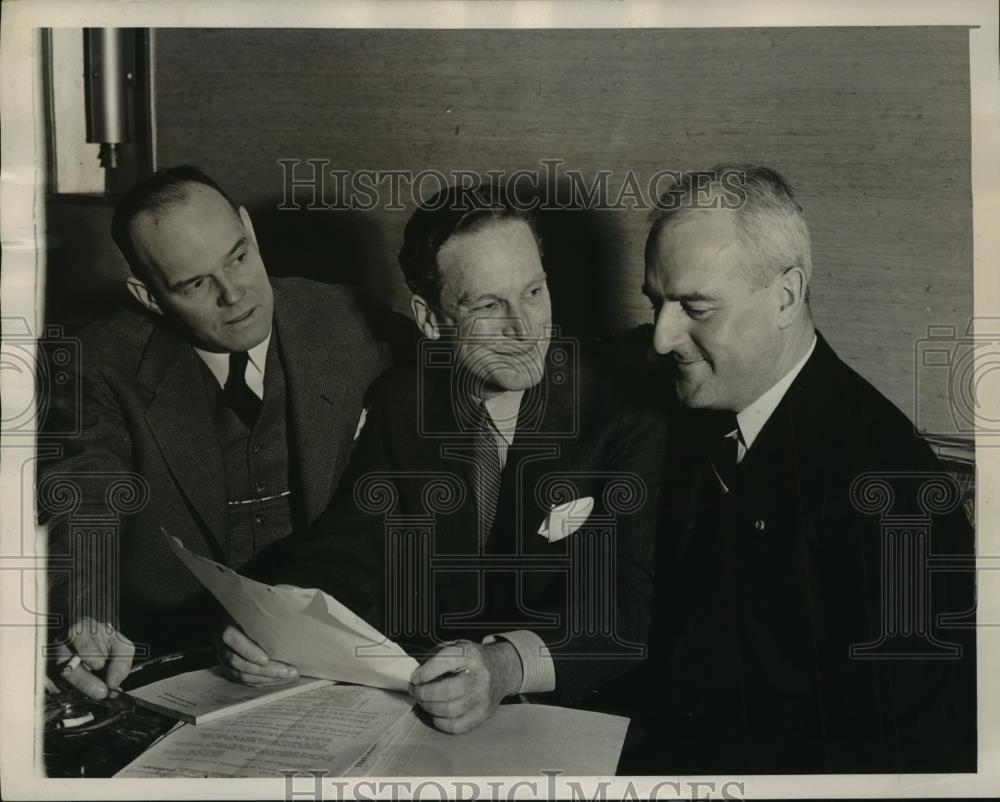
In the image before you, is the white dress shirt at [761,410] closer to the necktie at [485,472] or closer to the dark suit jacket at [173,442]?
the necktie at [485,472]

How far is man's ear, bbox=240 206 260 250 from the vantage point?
4.55 ft

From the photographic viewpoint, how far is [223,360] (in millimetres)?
1411

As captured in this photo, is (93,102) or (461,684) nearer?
(461,684)

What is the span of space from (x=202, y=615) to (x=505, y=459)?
50 cm

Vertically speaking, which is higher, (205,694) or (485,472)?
(485,472)

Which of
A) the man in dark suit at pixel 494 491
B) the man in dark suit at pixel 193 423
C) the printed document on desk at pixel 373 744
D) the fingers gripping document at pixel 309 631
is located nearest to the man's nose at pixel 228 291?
the man in dark suit at pixel 193 423

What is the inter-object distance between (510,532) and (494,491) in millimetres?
63

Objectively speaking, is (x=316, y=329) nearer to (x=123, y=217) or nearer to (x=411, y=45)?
(x=123, y=217)

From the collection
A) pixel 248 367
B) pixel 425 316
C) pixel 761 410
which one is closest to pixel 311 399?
pixel 248 367

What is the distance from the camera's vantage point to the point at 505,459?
1392 mm

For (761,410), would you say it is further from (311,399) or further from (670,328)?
(311,399)

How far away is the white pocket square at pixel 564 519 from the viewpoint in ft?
4.55

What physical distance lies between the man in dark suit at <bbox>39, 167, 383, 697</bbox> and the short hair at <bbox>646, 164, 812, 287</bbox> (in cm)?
48

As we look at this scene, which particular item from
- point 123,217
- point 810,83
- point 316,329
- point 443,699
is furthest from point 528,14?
point 443,699
